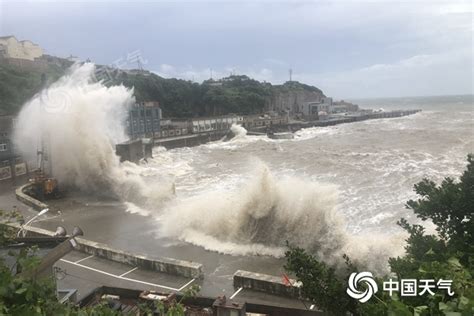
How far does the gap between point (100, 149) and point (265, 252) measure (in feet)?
44.6

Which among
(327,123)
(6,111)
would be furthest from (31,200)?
(327,123)

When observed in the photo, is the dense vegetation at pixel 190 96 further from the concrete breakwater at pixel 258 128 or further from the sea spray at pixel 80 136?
the sea spray at pixel 80 136

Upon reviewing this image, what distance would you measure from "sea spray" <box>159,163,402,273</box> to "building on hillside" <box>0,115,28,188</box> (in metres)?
13.8

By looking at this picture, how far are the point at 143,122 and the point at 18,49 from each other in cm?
2303

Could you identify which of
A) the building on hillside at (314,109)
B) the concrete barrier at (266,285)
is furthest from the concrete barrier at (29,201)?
the building on hillside at (314,109)

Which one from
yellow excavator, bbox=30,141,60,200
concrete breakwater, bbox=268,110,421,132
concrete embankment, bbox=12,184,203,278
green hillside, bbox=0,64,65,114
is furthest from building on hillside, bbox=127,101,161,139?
concrete embankment, bbox=12,184,203,278

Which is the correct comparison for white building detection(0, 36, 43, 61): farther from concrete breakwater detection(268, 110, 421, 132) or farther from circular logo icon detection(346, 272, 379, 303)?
circular logo icon detection(346, 272, 379, 303)

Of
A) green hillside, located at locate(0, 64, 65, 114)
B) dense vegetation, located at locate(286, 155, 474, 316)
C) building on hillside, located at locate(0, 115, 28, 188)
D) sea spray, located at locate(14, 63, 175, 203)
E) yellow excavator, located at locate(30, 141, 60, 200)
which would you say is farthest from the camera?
green hillside, located at locate(0, 64, 65, 114)

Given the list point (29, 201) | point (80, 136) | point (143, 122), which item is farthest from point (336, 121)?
point (29, 201)

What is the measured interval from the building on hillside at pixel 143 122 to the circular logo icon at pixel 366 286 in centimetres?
3586

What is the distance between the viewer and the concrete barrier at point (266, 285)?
7141 mm

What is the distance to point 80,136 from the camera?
69.9ft

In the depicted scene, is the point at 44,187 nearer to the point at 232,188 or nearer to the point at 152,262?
the point at 232,188

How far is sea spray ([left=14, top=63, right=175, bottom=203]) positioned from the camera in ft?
63.6
